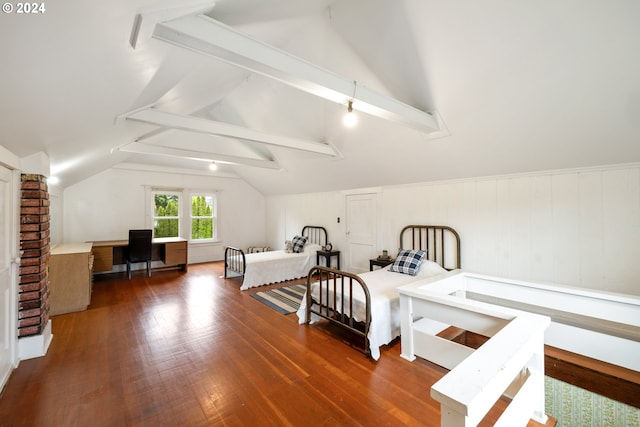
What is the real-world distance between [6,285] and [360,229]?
4707mm

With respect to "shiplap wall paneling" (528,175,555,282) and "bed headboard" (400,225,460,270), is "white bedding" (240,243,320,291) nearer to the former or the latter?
"bed headboard" (400,225,460,270)

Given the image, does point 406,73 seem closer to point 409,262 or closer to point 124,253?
point 409,262

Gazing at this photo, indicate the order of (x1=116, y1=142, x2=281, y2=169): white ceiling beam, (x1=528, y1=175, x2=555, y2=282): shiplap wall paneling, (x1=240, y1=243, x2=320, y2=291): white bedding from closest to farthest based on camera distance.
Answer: (x1=528, y1=175, x2=555, y2=282): shiplap wall paneling, (x1=116, y1=142, x2=281, y2=169): white ceiling beam, (x1=240, y1=243, x2=320, y2=291): white bedding

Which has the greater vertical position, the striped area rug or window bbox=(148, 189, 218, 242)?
window bbox=(148, 189, 218, 242)

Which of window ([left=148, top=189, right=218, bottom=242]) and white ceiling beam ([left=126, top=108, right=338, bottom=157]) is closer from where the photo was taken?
white ceiling beam ([left=126, top=108, right=338, bottom=157])

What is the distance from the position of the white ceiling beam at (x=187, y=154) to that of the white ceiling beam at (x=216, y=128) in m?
1.51

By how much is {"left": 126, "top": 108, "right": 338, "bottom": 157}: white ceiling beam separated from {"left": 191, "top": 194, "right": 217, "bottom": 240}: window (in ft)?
13.5

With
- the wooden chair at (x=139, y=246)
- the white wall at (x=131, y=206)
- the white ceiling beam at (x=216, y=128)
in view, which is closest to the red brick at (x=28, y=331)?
the white ceiling beam at (x=216, y=128)

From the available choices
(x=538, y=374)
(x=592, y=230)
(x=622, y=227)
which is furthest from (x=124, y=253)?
(x=622, y=227)

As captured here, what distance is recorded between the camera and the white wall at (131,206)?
223 inches

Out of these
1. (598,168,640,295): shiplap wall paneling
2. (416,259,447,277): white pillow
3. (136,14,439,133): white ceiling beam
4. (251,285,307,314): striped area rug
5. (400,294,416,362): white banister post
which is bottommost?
(251,285,307,314): striped area rug

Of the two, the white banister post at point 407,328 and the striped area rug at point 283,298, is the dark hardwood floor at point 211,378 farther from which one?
the striped area rug at point 283,298

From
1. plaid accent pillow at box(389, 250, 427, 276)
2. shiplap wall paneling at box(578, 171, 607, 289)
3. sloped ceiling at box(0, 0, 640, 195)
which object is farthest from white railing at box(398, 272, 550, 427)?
sloped ceiling at box(0, 0, 640, 195)

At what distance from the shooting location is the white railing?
3.36 feet
